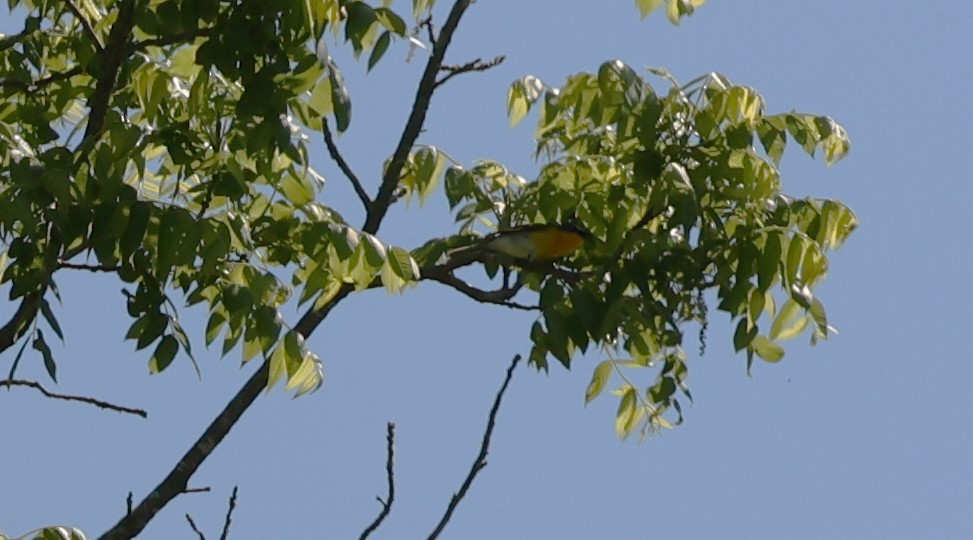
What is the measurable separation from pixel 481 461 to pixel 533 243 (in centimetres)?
203

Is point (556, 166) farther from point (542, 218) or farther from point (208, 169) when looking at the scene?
point (208, 169)

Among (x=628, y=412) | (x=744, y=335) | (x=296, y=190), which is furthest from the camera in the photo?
(x=628, y=412)

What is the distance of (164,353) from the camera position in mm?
4457

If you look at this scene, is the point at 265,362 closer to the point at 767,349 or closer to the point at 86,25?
the point at 86,25

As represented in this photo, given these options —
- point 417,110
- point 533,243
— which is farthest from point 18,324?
point 533,243

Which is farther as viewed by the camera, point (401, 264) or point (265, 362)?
point (265, 362)

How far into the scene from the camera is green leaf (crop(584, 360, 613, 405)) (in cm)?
546

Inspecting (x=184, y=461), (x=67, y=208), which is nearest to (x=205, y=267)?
(x=67, y=208)

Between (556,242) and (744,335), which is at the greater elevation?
(556,242)

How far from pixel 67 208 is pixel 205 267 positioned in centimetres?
40

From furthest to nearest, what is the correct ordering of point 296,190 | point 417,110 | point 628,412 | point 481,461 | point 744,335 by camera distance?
point 628,412 < point 417,110 < point 744,335 < point 296,190 < point 481,461

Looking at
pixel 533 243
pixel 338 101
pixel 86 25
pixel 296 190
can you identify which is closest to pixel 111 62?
pixel 86 25

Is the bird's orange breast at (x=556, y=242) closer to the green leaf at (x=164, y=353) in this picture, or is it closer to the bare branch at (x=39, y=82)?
the green leaf at (x=164, y=353)

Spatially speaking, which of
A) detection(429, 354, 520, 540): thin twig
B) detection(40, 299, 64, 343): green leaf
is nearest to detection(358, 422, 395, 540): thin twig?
detection(429, 354, 520, 540): thin twig
